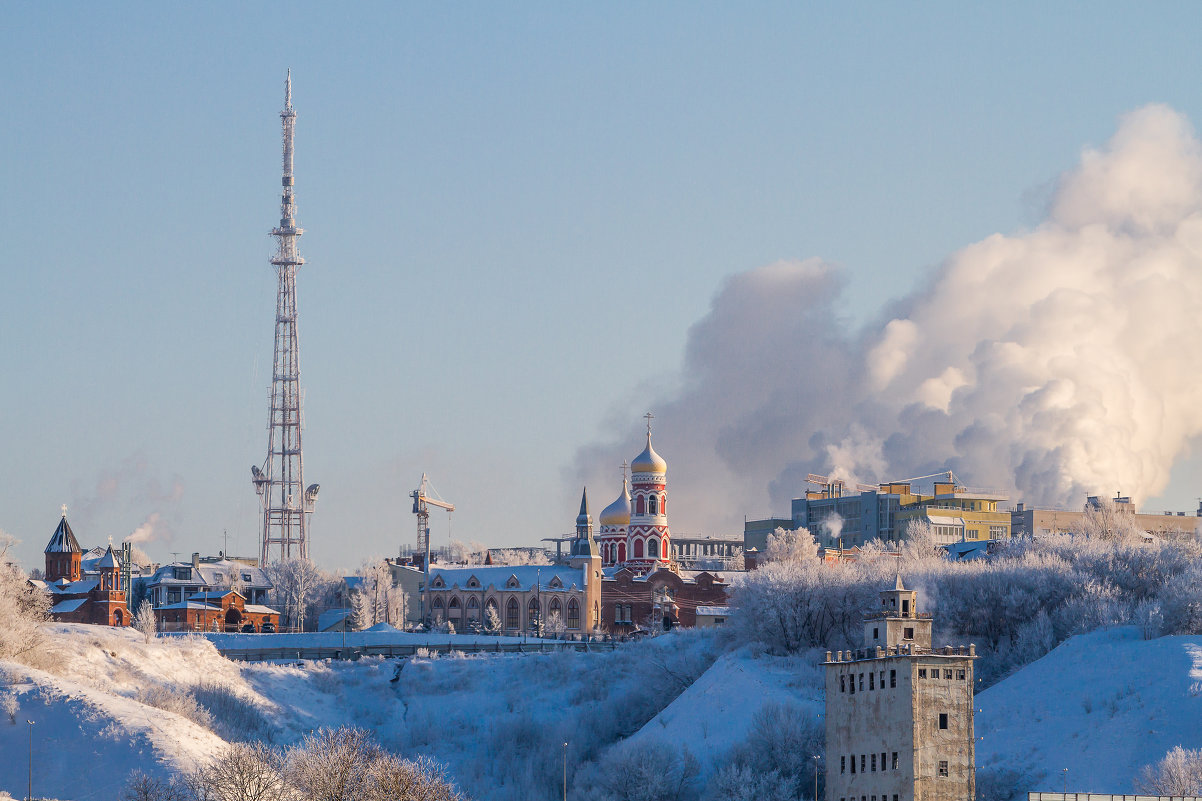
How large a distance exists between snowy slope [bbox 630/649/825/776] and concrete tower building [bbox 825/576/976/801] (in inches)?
525

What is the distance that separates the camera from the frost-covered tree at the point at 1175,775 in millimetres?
85125

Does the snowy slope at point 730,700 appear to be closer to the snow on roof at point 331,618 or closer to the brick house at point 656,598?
the brick house at point 656,598

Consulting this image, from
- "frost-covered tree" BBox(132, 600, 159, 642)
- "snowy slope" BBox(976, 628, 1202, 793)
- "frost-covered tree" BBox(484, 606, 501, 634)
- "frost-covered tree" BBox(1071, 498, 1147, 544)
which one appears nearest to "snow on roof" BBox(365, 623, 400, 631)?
"frost-covered tree" BBox(484, 606, 501, 634)

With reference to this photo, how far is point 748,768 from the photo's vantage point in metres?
105

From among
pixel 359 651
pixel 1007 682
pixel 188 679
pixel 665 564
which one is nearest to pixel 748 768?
pixel 1007 682

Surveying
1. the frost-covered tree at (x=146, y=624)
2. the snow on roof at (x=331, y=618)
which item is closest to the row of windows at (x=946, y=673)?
the frost-covered tree at (x=146, y=624)

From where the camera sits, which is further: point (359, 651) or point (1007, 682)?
point (359, 651)

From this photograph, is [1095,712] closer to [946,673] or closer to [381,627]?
[946,673]

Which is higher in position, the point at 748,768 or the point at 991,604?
the point at 991,604

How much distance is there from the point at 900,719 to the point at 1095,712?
45.8ft

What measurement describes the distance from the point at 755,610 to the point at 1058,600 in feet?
67.7

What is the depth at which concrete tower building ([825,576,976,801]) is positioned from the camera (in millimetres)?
92688

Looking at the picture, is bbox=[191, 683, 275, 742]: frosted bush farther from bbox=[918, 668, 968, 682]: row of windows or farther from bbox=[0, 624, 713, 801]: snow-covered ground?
bbox=[918, 668, 968, 682]: row of windows

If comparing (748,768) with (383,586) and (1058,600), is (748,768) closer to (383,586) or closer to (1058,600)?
(1058,600)
